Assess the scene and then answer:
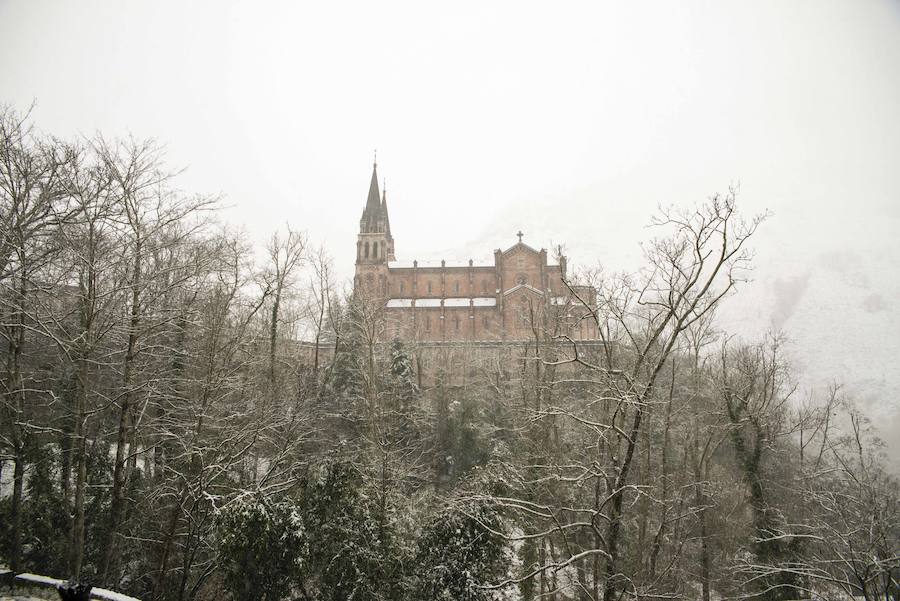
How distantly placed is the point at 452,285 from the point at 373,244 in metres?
9.99

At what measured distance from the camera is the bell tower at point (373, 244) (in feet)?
183

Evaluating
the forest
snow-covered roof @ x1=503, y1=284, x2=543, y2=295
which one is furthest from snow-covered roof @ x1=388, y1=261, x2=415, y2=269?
the forest

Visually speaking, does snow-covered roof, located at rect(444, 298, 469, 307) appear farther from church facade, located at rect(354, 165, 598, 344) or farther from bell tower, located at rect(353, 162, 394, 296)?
bell tower, located at rect(353, 162, 394, 296)

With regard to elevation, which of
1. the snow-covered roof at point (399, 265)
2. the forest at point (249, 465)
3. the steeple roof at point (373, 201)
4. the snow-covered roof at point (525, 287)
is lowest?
the forest at point (249, 465)

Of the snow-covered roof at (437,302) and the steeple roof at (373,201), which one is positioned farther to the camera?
the steeple roof at (373,201)

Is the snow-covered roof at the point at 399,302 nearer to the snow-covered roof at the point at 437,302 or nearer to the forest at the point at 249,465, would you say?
the snow-covered roof at the point at 437,302

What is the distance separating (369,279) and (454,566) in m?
44.5

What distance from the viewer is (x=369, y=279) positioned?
55500mm

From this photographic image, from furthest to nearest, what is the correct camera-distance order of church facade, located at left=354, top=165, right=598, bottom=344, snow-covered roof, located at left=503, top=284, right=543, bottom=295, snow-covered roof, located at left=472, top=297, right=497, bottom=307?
snow-covered roof, located at left=472, top=297, right=497, bottom=307
church facade, located at left=354, top=165, right=598, bottom=344
snow-covered roof, located at left=503, top=284, right=543, bottom=295

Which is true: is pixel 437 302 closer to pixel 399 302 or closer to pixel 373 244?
pixel 399 302

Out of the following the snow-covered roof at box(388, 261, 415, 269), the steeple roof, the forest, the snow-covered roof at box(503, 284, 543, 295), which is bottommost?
Result: the forest

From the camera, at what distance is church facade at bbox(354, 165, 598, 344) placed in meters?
52.9

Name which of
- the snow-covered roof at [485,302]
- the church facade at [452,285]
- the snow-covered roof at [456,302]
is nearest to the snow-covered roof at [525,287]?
the church facade at [452,285]

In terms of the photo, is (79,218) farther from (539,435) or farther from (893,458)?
(893,458)
